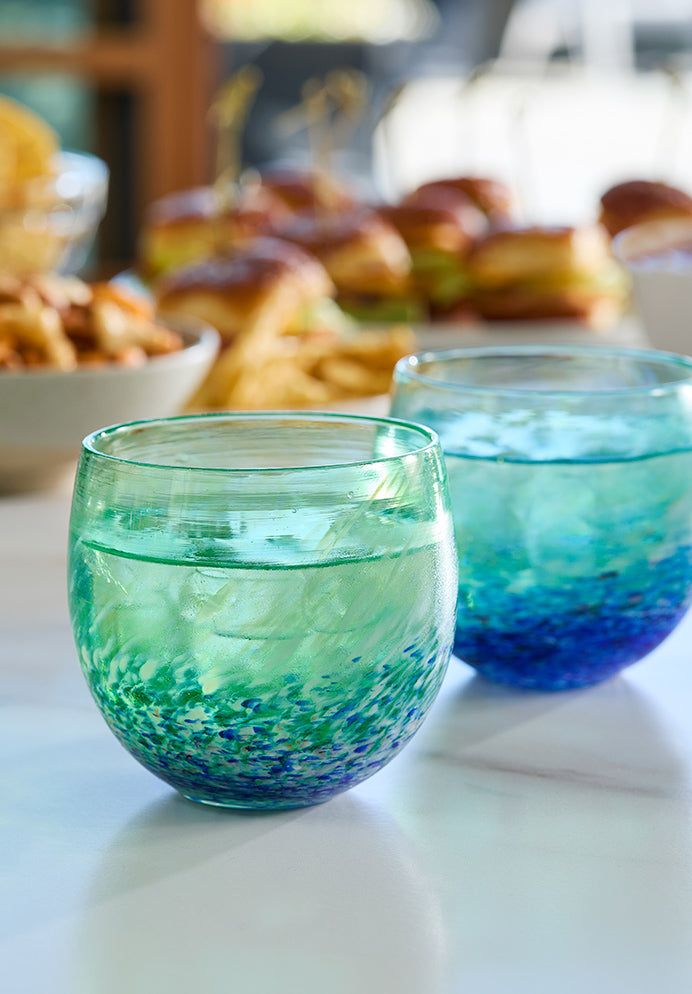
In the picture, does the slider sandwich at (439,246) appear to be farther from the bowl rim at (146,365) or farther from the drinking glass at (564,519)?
the drinking glass at (564,519)

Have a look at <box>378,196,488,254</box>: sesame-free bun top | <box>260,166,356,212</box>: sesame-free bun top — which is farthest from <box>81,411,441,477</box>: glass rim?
<box>260,166,356,212</box>: sesame-free bun top

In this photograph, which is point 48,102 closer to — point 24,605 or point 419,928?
point 24,605

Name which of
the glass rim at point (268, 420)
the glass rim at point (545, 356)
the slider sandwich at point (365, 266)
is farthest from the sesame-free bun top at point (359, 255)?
the glass rim at point (268, 420)

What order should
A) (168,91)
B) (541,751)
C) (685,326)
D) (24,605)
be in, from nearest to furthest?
(541,751), (24,605), (685,326), (168,91)

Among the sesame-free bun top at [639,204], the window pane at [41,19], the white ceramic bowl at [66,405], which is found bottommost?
the white ceramic bowl at [66,405]

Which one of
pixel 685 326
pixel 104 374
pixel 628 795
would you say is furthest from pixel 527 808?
pixel 685 326

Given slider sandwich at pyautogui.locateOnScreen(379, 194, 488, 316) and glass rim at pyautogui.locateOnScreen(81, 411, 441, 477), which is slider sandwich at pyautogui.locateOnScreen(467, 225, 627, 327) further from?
glass rim at pyautogui.locateOnScreen(81, 411, 441, 477)

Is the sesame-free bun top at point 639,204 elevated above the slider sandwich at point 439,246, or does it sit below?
above
